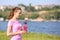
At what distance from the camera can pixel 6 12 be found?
1.42 metres

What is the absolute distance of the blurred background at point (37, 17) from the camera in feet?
4.65

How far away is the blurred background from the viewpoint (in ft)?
4.65

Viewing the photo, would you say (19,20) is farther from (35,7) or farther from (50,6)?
(50,6)

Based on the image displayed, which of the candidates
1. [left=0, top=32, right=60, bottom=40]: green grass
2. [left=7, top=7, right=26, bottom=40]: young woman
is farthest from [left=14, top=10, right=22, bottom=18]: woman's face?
[left=0, top=32, right=60, bottom=40]: green grass

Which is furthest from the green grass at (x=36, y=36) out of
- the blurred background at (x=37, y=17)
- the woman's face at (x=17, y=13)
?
the woman's face at (x=17, y=13)

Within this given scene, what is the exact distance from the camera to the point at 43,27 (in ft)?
4.69

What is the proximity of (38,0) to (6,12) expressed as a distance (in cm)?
30

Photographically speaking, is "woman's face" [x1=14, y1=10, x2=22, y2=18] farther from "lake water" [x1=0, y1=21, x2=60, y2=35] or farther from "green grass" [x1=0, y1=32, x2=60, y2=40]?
"green grass" [x1=0, y1=32, x2=60, y2=40]

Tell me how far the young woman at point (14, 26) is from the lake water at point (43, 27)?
0.06m

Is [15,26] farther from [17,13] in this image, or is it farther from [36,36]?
[36,36]

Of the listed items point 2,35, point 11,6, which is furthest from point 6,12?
point 2,35

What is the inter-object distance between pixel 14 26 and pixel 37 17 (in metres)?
0.24

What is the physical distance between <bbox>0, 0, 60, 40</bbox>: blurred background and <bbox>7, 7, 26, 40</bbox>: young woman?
0.05 metres

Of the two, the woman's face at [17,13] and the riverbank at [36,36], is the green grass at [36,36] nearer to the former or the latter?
the riverbank at [36,36]
